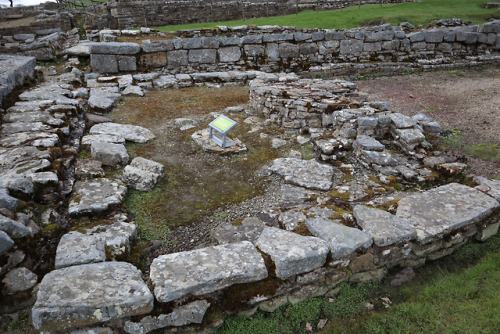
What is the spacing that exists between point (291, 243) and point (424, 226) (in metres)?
1.87

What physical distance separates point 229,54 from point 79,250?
36.5 ft

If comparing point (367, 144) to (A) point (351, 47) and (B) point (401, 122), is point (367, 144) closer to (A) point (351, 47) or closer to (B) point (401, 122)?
(B) point (401, 122)

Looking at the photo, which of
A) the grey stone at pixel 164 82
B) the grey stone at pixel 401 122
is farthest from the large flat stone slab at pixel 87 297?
the grey stone at pixel 164 82

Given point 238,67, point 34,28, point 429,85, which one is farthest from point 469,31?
point 34,28

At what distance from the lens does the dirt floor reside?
727 centimetres

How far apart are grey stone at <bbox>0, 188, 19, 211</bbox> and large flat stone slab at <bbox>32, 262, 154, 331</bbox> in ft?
4.36

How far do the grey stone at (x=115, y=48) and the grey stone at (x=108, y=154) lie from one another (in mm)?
6965

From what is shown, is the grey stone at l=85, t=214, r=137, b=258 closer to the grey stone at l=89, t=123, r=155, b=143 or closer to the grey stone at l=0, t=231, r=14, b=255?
the grey stone at l=0, t=231, r=14, b=255

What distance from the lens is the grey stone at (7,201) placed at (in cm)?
396

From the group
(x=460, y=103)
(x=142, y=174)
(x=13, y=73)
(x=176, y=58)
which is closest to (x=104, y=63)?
(x=176, y=58)

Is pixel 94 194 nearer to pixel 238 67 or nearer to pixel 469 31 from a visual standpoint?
pixel 238 67

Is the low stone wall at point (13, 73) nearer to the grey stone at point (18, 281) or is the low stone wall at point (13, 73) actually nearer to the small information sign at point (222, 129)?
the small information sign at point (222, 129)

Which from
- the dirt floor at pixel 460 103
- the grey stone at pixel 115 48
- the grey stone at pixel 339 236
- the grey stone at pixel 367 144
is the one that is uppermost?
the grey stone at pixel 115 48

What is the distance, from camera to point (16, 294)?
341 cm
